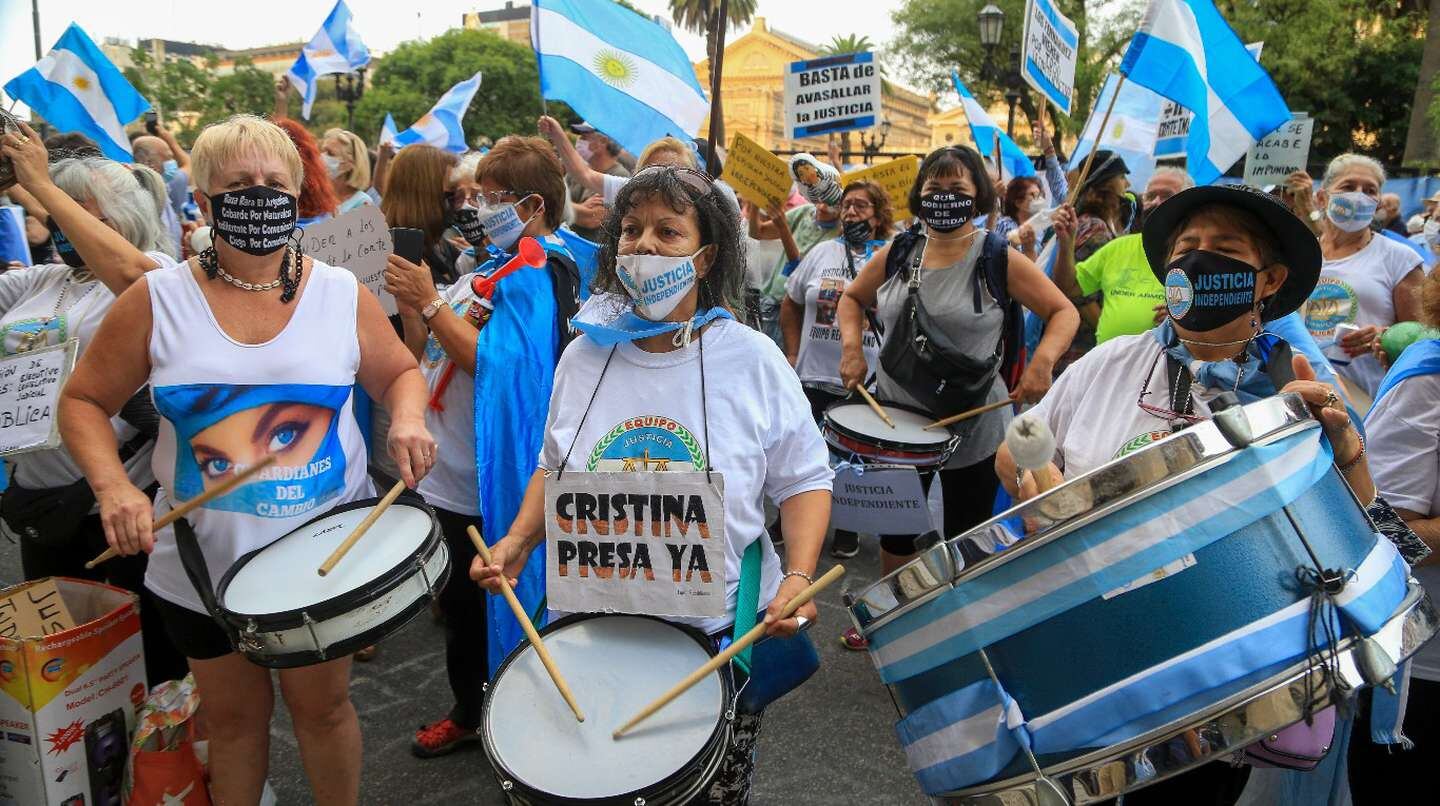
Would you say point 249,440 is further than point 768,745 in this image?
No

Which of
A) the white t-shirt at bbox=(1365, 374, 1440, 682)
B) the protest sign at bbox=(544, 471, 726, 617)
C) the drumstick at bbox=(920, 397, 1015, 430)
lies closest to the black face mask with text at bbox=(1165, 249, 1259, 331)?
the white t-shirt at bbox=(1365, 374, 1440, 682)

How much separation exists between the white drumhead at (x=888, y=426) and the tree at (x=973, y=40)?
29764 mm

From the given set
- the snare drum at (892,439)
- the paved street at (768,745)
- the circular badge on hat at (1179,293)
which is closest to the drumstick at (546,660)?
the paved street at (768,745)

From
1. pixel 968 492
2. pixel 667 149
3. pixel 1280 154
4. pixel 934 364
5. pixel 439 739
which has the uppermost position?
pixel 667 149

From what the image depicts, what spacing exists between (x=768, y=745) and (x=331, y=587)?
2.02 m

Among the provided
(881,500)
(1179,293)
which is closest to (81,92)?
Result: (881,500)

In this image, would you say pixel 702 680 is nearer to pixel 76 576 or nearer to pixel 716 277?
pixel 716 277

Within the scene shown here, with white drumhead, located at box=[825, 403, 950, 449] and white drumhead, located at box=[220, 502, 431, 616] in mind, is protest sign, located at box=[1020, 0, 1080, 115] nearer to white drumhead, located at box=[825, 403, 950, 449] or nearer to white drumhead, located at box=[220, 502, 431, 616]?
white drumhead, located at box=[825, 403, 950, 449]

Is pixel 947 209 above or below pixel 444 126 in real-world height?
below

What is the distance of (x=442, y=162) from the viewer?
4434mm

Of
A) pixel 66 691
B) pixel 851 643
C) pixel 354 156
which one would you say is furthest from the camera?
pixel 354 156

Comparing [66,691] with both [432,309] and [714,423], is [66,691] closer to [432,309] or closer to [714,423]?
[432,309]

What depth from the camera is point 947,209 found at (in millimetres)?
4219

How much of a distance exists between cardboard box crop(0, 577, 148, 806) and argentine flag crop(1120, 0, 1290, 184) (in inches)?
201
